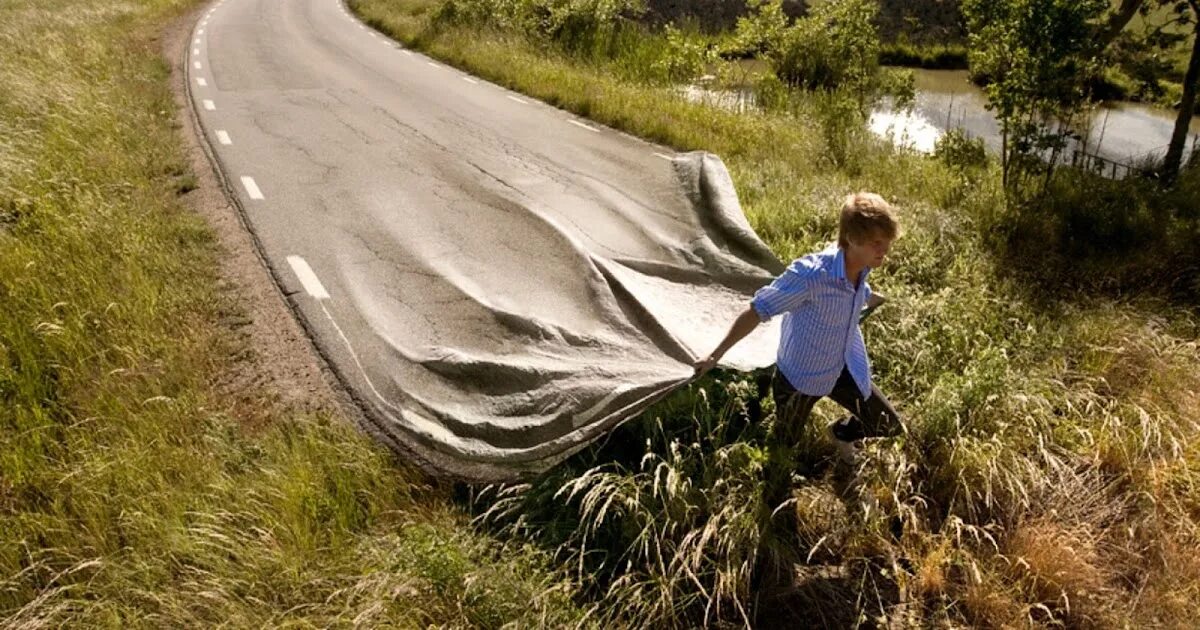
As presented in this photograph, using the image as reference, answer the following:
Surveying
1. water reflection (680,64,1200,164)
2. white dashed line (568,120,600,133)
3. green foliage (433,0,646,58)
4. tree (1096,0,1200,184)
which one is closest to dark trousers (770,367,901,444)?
tree (1096,0,1200,184)

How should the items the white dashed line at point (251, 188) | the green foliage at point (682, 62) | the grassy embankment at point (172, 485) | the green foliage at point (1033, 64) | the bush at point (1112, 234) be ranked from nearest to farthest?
1. the grassy embankment at point (172, 485)
2. the bush at point (1112, 234)
3. the green foliage at point (1033, 64)
4. the white dashed line at point (251, 188)
5. the green foliage at point (682, 62)

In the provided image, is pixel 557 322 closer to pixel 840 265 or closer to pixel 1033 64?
pixel 840 265

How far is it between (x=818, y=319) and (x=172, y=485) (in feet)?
11.3

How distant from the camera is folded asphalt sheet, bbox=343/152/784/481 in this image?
12.7 ft

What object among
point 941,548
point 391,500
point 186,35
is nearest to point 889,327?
point 941,548

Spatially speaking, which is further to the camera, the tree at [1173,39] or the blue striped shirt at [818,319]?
the tree at [1173,39]

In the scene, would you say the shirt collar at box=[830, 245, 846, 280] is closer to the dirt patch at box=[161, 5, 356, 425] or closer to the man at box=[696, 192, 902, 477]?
→ the man at box=[696, 192, 902, 477]

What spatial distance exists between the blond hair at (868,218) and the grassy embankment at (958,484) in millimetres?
1149

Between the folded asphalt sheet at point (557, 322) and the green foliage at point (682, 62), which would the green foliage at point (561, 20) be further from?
the folded asphalt sheet at point (557, 322)

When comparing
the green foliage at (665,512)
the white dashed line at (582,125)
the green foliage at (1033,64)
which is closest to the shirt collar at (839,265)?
the green foliage at (665,512)

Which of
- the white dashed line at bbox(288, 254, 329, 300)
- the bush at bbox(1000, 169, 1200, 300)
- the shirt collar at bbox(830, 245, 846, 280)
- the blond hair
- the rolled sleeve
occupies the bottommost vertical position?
the white dashed line at bbox(288, 254, 329, 300)

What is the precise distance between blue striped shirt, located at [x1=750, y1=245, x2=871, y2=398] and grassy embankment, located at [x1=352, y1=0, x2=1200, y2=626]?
17.4 inches

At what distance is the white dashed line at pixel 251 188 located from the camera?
7516 mm

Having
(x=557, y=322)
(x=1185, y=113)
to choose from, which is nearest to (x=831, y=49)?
(x=1185, y=113)
